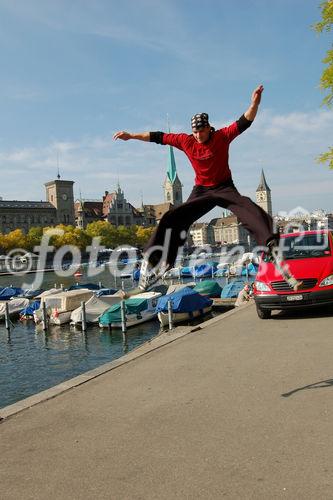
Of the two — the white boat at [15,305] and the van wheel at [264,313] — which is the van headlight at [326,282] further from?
the white boat at [15,305]

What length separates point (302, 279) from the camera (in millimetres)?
12359

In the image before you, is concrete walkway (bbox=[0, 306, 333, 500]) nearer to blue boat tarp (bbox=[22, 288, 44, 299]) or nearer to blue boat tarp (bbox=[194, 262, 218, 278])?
blue boat tarp (bbox=[22, 288, 44, 299])

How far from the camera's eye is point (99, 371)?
8.77m

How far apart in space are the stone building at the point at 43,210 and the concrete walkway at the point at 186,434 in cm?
16136

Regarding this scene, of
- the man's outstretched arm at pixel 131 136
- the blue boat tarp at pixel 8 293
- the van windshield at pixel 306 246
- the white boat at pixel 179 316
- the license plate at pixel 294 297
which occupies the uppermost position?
the man's outstretched arm at pixel 131 136

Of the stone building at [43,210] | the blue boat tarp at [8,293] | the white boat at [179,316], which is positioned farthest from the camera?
the stone building at [43,210]

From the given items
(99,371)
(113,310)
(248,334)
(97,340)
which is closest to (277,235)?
(99,371)

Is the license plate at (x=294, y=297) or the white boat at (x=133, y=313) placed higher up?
the license plate at (x=294, y=297)

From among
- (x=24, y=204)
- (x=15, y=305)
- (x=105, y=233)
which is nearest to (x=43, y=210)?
(x=24, y=204)

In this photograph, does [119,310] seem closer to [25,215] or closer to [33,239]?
[33,239]

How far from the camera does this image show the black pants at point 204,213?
5.62 meters

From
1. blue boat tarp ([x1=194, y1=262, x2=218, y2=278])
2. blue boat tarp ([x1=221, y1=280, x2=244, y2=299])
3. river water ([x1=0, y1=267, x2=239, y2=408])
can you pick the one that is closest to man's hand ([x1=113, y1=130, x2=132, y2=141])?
river water ([x1=0, y1=267, x2=239, y2=408])

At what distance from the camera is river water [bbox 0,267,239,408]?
65.6 feet

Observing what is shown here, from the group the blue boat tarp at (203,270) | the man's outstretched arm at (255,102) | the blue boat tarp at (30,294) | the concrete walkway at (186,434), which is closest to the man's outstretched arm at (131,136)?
the man's outstretched arm at (255,102)
